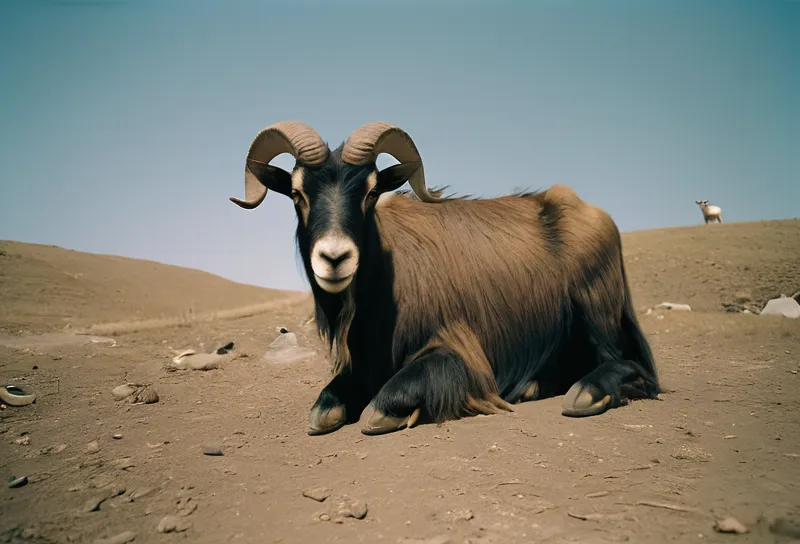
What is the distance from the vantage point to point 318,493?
124 inches

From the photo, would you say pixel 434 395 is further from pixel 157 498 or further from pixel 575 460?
pixel 157 498

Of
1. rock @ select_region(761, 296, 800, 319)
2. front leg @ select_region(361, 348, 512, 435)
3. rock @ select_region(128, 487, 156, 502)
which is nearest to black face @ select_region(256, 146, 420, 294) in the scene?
front leg @ select_region(361, 348, 512, 435)

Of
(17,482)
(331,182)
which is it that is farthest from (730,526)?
(17,482)

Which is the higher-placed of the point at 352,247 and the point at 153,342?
the point at 352,247

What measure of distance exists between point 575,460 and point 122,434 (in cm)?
372

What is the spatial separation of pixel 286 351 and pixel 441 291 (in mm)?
4529

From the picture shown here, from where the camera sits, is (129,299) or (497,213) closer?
(497,213)

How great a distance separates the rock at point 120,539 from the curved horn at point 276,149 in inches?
118

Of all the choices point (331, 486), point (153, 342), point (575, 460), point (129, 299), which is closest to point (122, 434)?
point (331, 486)

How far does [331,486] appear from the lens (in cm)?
329

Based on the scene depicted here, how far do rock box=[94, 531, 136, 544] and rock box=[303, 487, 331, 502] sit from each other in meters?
0.90

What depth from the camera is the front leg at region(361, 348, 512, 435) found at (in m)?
4.39

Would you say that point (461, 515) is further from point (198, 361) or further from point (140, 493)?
point (198, 361)

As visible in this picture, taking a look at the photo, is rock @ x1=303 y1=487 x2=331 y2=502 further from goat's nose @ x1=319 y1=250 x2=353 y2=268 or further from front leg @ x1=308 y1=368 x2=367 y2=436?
goat's nose @ x1=319 y1=250 x2=353 y2=268
